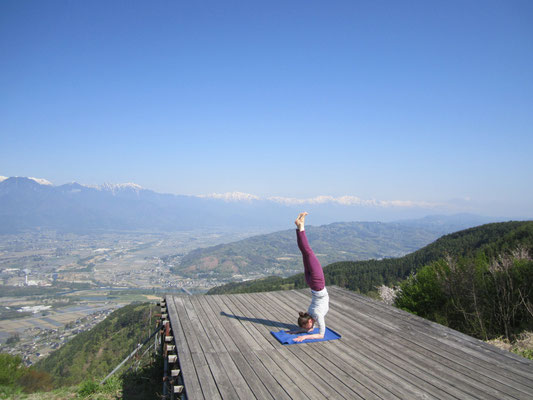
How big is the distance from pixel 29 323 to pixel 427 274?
88.1m

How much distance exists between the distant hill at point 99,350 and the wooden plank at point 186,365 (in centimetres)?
3221

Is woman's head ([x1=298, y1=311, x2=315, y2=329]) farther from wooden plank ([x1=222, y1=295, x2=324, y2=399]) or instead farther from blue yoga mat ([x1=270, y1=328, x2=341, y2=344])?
wooden plank ([x1=222, y1=295, x2=324, y2=399])

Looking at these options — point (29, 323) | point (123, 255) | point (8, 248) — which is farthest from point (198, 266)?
point (8, 248)

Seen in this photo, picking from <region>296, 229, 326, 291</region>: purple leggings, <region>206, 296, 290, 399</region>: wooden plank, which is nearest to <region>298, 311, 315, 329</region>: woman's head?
<region>296, 229, 326, 291</region>: purple leggings

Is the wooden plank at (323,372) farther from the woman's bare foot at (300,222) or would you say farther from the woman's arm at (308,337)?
the woman's bare foot at (300,222)

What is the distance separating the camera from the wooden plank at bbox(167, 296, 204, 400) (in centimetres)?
379

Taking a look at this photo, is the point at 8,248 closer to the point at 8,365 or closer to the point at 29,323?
the point at 29,323

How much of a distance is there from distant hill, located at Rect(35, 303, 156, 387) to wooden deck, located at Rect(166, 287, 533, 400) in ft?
107

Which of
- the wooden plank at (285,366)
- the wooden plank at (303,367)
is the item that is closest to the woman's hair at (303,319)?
the wooden plank at (303,367)

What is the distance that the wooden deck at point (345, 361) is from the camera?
3928 mm

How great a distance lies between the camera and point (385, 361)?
4.84 metres

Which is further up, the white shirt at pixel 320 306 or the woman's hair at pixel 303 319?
the white shirt at pixel 320 306

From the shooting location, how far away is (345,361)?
4820 millimetres

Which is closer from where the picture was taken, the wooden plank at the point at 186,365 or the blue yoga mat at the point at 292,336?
the wooden plank at the point at 186,365
